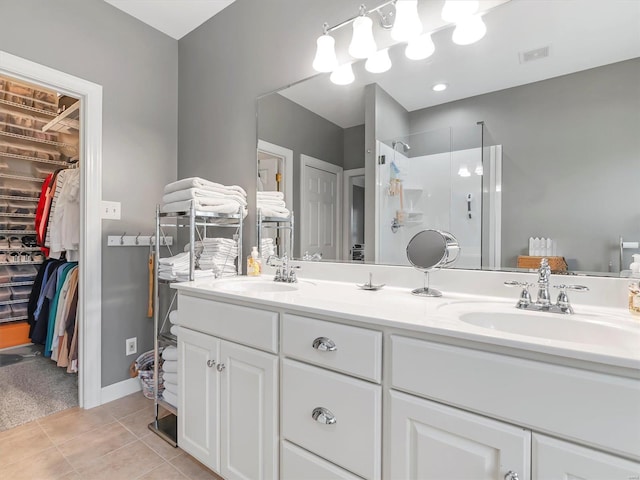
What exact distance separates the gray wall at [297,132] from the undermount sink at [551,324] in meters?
0.95

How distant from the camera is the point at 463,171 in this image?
1321 millimetres

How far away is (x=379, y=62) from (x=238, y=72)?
1040 mm

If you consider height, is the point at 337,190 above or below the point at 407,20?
below

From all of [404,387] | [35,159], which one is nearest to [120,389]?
[404,387]

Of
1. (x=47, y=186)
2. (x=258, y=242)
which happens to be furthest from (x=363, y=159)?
(x=47, y=186)

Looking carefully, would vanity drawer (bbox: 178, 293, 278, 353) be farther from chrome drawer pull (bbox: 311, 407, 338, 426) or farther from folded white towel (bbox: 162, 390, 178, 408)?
folded white towel (bbox: 162, 390, 178, 408)

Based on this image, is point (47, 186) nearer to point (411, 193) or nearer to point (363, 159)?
point (363, 159)

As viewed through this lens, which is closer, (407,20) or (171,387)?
(407,20)

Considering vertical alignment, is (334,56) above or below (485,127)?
above

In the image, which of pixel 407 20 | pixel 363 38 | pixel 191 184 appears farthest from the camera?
pixel 191 184

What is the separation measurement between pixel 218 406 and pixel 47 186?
273cm

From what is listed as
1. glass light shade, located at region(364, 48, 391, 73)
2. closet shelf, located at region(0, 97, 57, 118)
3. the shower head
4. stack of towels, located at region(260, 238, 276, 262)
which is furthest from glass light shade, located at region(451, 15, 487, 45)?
closet shelf, located at region(0, 97, 57, 118)

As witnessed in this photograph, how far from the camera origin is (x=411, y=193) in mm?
1444

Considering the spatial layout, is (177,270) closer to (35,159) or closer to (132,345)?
(132,345)
